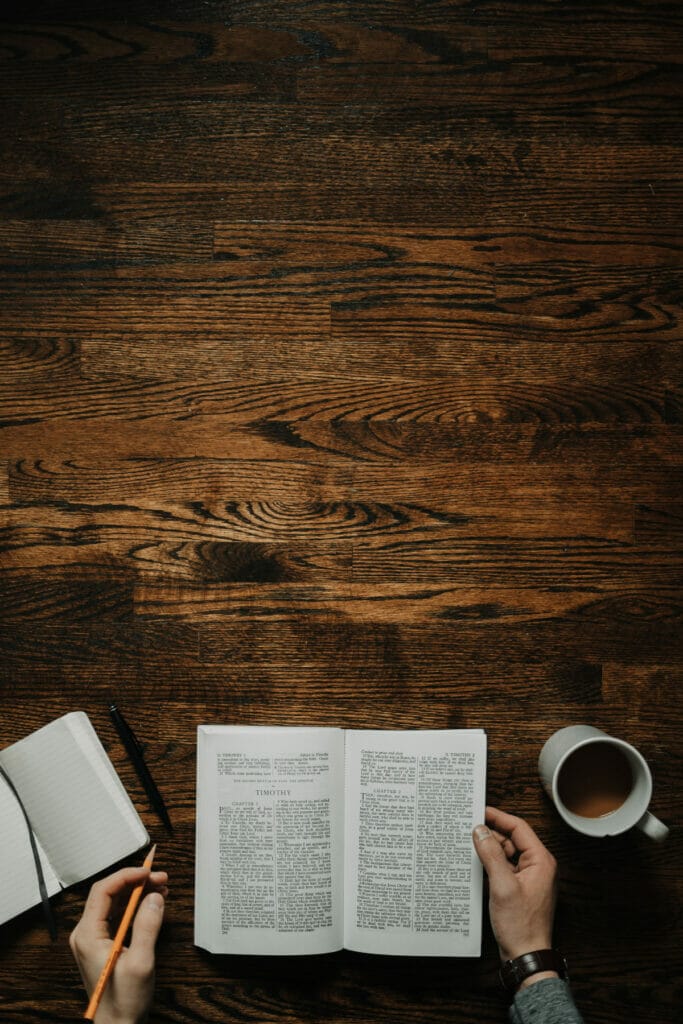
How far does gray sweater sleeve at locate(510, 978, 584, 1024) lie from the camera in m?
0.87

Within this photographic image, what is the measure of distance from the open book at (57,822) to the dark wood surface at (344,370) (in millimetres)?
54

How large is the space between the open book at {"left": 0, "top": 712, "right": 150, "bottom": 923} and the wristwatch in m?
0.51

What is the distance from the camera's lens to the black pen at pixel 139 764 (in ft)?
3.34

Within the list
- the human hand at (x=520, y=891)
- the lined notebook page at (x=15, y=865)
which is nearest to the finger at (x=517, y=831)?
the human hand at (x=520, y=891)

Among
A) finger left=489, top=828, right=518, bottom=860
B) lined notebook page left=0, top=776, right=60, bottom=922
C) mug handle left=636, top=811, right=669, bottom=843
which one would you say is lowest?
lined notebook page left=0, top=776, right=60, bottom=922

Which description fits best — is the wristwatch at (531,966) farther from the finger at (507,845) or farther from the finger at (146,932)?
the finger at (146,932)

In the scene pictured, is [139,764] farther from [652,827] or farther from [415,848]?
[652,827]

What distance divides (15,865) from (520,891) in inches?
26.9

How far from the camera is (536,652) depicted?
3.44ft

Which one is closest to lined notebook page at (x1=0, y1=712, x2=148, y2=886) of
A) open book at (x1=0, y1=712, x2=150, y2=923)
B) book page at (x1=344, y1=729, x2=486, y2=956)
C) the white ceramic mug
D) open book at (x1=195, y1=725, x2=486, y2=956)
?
open book at (x1=0, y1=712, x2=150, y2=923)

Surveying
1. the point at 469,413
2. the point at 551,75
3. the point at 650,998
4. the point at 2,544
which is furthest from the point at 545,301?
the point at 650,998

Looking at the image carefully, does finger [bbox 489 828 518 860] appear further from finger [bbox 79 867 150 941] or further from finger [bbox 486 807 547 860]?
finger [bbox 79 867 150 941]

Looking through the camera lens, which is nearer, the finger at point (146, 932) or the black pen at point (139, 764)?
the finger at point (146, 932)

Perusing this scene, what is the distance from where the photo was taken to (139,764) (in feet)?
3.35
